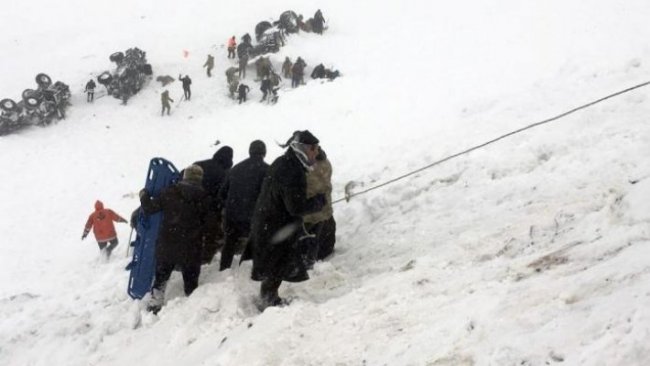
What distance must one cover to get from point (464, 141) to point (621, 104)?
2.30 m

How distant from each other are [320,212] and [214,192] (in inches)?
61.4

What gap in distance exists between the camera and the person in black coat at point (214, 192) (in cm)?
633

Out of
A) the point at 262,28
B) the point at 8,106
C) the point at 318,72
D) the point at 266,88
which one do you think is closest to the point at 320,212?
the point at 266,88

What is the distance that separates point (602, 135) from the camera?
7598mm

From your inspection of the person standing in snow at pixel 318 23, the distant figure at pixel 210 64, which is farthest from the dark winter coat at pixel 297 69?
the person standing in snow at pixel 318 23

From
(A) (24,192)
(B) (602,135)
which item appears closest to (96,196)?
(A) (24,192)

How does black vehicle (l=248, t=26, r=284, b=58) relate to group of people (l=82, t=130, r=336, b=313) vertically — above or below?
above

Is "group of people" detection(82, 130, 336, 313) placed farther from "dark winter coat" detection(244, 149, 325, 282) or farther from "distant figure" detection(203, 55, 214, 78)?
"distant figure" detection(203, 55, 214, 78)

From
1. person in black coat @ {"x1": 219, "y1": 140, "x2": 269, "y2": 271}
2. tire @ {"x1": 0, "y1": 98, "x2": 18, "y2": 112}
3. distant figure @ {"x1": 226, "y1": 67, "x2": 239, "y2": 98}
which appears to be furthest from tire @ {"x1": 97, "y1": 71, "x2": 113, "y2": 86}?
person in black coat @ {"x1": 219, "y1": 140, "x2": 269, "y2": 271}

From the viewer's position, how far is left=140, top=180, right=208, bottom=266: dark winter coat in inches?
233

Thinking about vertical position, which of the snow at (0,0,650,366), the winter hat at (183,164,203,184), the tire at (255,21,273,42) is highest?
the tire at (255,21,273,42)

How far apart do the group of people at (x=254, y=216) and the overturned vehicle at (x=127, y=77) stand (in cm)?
1647

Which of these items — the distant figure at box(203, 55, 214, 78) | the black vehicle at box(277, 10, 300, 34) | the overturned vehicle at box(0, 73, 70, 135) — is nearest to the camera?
the overturned vehicle at box(0, 73, 70, 135)

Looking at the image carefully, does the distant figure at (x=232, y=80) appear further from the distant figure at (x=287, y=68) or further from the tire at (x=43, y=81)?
the tire at (x=43, y=81)
